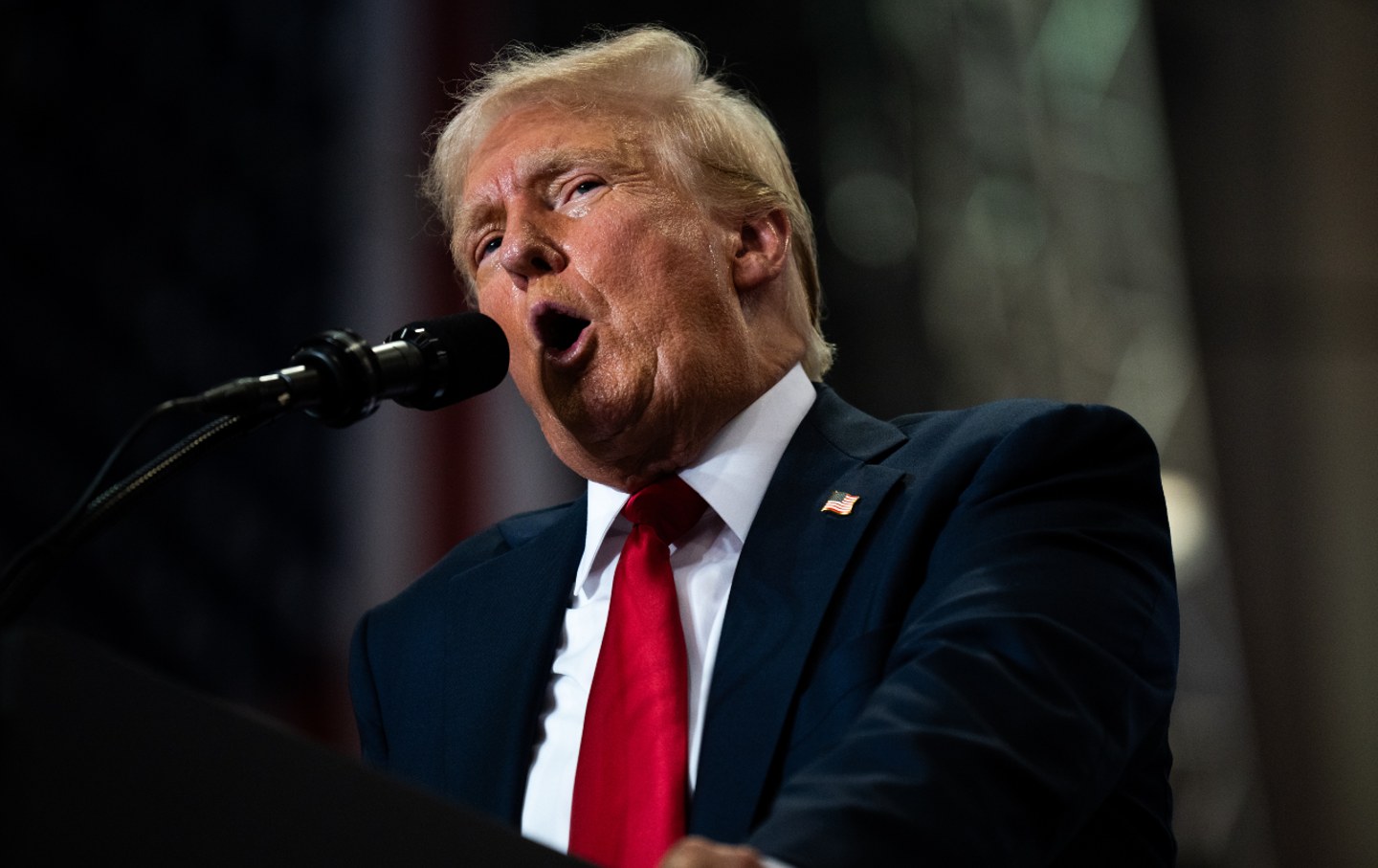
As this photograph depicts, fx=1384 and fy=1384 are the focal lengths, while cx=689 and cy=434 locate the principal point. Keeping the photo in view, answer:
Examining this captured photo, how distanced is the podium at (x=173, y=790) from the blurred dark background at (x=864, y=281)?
2225mm

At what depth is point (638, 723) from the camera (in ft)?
4.58

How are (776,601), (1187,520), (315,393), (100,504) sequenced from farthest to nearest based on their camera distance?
1. (1187,520)
2. (776,601)
3. (315,393)
4. (100,504)

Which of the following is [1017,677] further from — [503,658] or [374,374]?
[503,658]

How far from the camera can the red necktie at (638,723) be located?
→ 1319 mm

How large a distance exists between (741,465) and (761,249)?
14.8 inches

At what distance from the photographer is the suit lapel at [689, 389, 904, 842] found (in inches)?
50.1

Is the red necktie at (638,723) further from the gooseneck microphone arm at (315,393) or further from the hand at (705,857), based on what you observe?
the hand at (705,857)

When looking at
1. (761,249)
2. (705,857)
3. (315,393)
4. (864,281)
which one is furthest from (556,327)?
(864,281)

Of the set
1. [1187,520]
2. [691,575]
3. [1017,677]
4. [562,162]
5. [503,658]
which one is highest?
[562,162]

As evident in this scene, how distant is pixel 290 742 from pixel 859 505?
885 millimetres

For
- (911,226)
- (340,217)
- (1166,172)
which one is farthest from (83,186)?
(1166,172)

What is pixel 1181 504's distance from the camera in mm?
3166

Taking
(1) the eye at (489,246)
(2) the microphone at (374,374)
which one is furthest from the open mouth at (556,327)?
(2) the microphone at (374,374)

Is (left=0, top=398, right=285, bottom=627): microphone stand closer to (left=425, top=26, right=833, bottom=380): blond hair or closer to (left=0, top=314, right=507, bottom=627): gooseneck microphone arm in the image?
(left=0, top=314, right=507, bottom=627): gooseneck microphone arm
